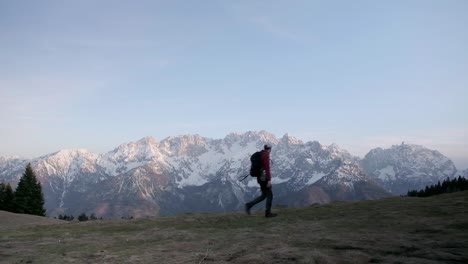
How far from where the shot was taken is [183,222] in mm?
20812

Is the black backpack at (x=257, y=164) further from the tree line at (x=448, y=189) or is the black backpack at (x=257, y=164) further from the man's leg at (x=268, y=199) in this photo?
the tree line at (x=448, y=189)

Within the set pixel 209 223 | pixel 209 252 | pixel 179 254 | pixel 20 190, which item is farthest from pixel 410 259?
pixel 20 190

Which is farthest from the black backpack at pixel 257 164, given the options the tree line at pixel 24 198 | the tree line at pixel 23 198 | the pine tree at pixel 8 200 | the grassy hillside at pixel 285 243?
the pine tree at pixel 8 200

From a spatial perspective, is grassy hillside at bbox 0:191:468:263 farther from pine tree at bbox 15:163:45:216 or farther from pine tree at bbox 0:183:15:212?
pine tree at bbox 0:183:15:212

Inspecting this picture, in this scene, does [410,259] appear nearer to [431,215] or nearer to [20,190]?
[431,215]

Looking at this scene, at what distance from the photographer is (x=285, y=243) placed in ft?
38.0

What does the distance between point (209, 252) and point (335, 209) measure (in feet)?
41.8

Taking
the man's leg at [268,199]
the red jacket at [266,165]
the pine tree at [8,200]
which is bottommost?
the pine tree at [8,200]

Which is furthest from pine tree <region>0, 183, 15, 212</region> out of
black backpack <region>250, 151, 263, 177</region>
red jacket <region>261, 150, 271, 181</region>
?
red jacket <region>261, 150, 271, 181</region>

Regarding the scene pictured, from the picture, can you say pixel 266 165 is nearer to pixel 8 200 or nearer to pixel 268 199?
pixel 268 199

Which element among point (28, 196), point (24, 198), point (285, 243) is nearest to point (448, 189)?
point (285, 243)

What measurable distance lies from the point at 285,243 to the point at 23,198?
85.1 meters

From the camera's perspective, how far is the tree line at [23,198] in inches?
3246

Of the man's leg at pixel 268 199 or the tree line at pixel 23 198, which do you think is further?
the tree line at pixel 23 198
